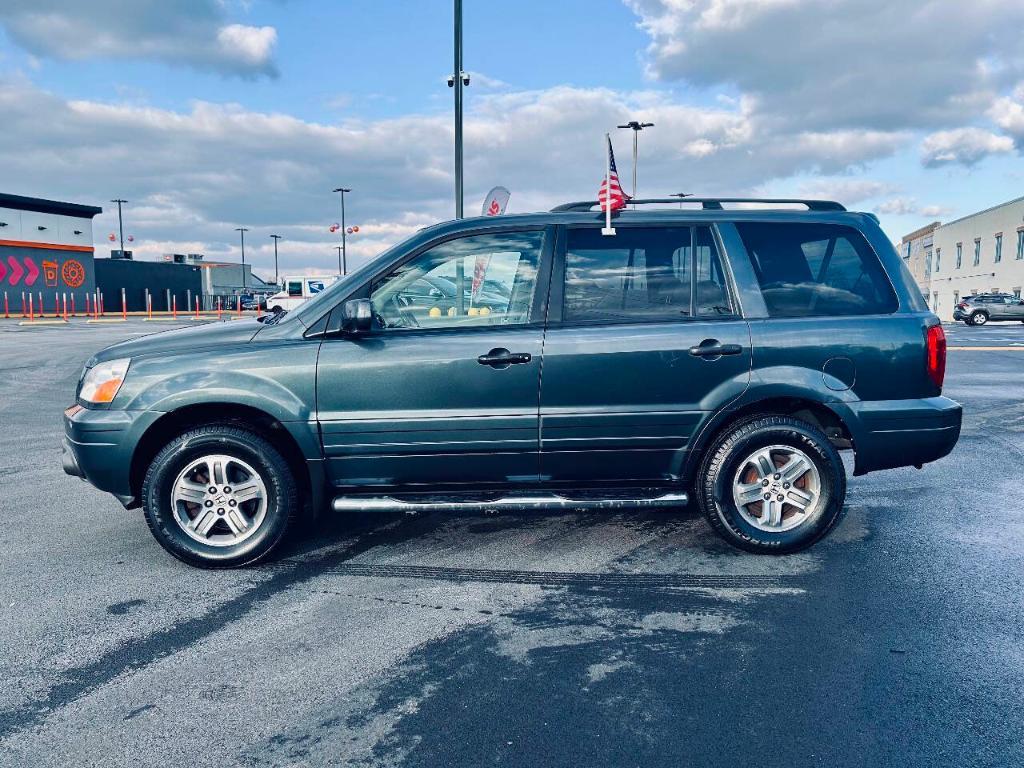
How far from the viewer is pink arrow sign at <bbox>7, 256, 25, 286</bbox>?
40656 mm

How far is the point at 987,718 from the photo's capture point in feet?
8.57

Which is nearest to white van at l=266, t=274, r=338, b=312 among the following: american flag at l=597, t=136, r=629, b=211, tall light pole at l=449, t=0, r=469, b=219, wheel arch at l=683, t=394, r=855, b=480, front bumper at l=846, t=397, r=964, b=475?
tall light pole at l=449, t=0, r=469, b=219

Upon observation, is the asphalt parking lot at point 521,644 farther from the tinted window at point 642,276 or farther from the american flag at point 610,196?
the american flag at point 610,196

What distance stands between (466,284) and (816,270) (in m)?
1.98

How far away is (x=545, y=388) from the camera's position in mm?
4074

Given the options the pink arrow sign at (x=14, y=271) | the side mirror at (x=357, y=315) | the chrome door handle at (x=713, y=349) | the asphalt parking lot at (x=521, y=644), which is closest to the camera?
the asphalt parking lot at (x=521, y=644)

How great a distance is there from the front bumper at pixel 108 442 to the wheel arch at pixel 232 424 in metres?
0.04

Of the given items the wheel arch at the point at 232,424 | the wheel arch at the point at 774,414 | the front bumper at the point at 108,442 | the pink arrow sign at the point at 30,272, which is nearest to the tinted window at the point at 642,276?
the wheel arch at the point at 774,414

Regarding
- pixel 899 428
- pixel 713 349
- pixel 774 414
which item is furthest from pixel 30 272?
pixel 899 428

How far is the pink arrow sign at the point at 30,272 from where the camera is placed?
4159cm

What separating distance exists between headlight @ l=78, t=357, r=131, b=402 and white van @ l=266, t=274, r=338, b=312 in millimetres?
38926

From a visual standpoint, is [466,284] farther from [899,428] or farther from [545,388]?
[899,428]

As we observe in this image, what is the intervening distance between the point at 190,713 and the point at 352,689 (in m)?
0.56

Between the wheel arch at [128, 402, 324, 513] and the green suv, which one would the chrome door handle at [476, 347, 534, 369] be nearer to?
the green suv
